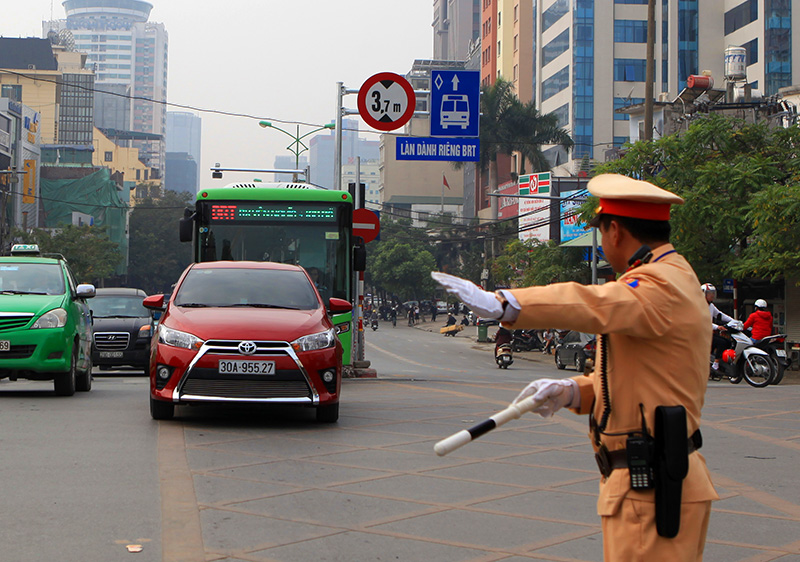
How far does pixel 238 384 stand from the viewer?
9211mm

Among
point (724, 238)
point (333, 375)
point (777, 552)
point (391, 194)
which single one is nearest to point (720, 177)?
point (724, 238)

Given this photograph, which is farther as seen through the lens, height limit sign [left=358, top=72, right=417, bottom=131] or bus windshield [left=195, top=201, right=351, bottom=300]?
height limit sign [left=358, top=72, right=417, bottom=131]

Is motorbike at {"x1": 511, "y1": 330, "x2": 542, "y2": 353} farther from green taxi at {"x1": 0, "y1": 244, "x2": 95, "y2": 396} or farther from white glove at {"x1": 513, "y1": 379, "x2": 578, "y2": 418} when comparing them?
white glove at {"x1": 513, "y1": 379, "x2": 578, "y2": 418}

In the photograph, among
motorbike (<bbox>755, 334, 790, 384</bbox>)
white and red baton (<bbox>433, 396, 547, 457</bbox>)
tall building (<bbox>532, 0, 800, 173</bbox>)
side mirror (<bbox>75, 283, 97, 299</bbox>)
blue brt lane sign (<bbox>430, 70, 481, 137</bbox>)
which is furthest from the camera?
tall building (<bbox>532, 0, 800, 173</bbox>)

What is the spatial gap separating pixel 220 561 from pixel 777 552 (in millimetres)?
2911

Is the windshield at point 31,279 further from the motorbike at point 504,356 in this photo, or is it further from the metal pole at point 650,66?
the motorbike at point 504,356

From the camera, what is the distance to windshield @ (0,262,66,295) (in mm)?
12508

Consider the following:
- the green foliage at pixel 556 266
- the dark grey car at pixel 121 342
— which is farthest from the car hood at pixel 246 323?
the green foliage at pixel 556 266

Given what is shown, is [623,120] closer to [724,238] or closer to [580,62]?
[580,62]

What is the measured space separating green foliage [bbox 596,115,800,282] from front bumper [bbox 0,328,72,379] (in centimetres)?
1644

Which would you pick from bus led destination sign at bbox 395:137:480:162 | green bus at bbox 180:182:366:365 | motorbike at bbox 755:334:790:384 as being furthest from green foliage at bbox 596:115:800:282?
green bus at bbox 180:182:366:365

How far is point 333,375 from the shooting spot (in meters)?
9.62

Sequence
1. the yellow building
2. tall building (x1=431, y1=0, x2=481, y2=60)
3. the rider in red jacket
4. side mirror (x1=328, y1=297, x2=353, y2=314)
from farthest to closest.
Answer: tall building (x1=431, y1=0, x2=481, y2=60)
the yellow building
the rider in red jacket
side mirror (x1=328, y1=297, x2=353, y2=314)

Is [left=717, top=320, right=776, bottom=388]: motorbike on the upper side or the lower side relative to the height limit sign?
lower
